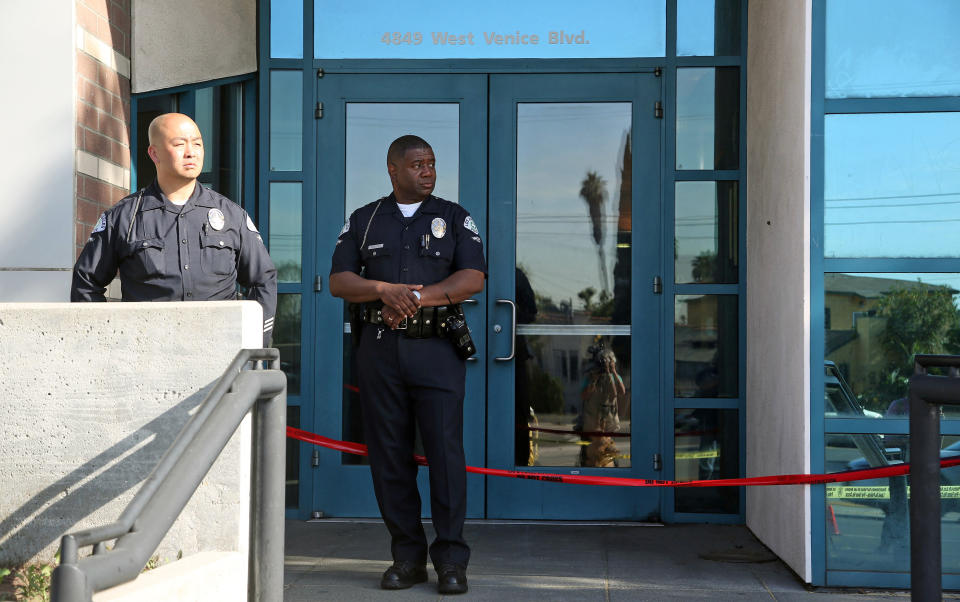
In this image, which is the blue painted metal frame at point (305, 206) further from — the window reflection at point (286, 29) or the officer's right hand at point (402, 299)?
the officer's right hand at point (402, 299)

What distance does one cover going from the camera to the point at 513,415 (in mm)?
5766

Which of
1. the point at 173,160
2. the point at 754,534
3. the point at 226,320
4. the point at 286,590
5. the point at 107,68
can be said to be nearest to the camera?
the point at 226,320

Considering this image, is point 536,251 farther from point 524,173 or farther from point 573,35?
point 573,35

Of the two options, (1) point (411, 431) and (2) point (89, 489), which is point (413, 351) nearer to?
(1) point (411, 431)

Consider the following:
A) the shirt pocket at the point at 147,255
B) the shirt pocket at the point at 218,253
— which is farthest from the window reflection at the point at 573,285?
the shirt pocket at the point at 147,255

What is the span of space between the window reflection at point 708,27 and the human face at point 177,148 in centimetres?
307

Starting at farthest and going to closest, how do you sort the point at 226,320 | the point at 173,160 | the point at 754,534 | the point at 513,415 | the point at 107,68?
1. the point at 513,415
2. the point at 754,534
3. the point at 107,68
4. the point at 173,160
5. the point at 226,320

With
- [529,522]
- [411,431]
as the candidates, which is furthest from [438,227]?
[529,522]

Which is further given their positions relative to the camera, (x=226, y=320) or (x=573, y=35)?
A: (x=573, y=35)

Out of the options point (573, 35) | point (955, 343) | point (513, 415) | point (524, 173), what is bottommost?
point (513, 415)

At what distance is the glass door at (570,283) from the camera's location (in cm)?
575

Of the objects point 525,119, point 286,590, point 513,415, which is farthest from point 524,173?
point 286,590

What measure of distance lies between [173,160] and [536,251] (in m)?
2.56

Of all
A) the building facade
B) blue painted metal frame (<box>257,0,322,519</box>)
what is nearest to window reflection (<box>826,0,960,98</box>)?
the building facade
